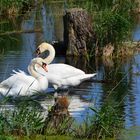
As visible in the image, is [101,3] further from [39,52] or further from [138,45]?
[39,52]

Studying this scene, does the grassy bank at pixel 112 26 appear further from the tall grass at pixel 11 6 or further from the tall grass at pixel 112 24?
the tall grass at pixel 11 6

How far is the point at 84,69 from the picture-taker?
1694cm

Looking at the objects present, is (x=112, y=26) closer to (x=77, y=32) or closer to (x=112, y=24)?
(x=112, y=24)

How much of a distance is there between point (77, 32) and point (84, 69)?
2410 mm

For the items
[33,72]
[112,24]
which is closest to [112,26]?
[112,24]

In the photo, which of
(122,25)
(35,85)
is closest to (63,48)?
(122,25)

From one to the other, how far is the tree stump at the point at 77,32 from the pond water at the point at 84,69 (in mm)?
413

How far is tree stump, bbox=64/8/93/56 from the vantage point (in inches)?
742

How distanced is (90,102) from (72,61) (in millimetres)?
5711

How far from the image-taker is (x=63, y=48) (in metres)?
19.4

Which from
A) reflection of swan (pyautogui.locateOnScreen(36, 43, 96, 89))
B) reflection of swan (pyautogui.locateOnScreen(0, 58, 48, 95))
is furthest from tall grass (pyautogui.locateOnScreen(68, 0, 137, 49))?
reflection of swan (pyautogui.locateOnScreen(0, 58, 48, 95))

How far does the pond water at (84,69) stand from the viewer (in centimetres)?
1175

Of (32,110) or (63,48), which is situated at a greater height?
(32,110)

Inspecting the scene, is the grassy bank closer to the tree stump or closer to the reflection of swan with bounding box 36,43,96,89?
the tree stump
